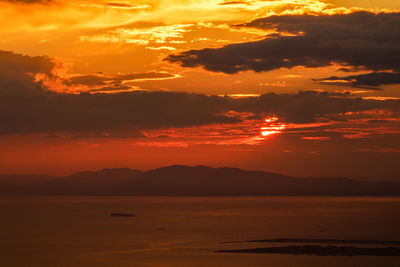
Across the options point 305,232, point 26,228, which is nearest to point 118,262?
point 305,232

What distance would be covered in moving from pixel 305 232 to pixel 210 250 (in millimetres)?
42530

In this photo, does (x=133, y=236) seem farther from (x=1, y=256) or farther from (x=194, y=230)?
(x=1, y=256)

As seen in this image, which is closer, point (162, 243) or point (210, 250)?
point (210, 250)

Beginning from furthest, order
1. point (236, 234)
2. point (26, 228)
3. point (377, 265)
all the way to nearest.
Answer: point (26, 228)
point (236, 234)
point (377, 265)

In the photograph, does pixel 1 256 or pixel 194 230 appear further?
pixel 194 230

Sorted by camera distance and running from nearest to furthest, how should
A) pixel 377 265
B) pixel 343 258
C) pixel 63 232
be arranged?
pixel 377 265 < pixel 343 258 < pixel 63 232

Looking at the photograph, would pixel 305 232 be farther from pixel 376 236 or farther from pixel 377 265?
pixel 377 265

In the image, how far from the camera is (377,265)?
76.4 metres

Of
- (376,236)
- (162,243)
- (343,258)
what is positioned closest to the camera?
(343,258)

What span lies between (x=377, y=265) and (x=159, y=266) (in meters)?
28.8

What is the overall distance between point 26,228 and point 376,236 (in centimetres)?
8660

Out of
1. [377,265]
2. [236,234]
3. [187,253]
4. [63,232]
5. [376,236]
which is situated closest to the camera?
[377,265]

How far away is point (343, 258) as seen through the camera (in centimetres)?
8281

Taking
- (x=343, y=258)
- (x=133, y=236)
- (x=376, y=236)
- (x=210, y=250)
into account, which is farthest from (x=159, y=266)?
(x=376, y=236)
